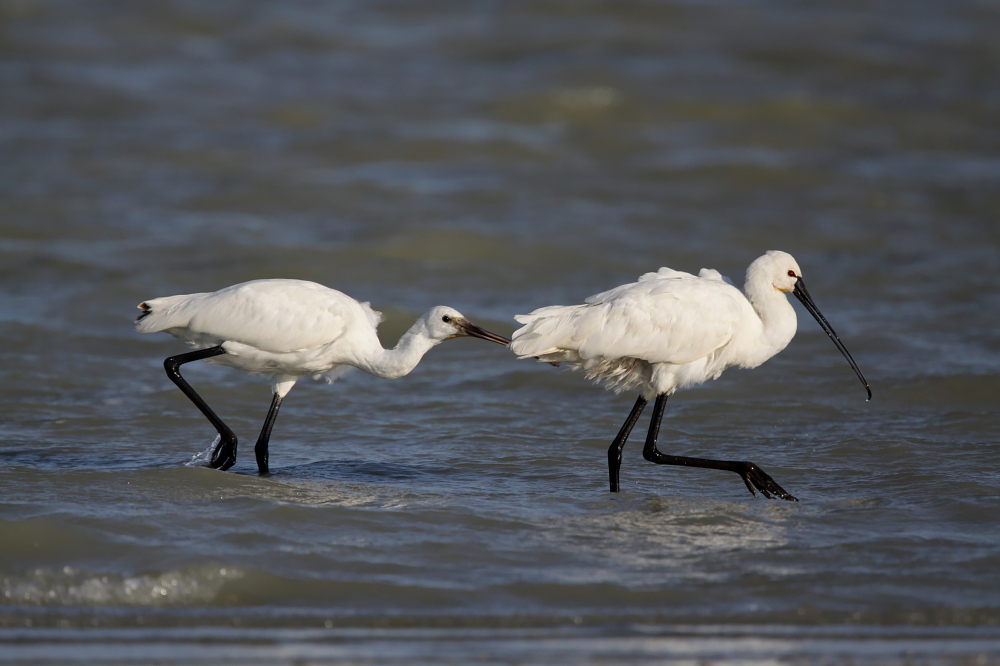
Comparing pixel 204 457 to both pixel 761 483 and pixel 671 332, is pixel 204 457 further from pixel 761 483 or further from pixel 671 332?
pixel 761 483

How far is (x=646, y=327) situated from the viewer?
8398 millimetres

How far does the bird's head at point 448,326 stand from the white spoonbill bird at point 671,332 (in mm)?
512

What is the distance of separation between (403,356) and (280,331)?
0.88 meters

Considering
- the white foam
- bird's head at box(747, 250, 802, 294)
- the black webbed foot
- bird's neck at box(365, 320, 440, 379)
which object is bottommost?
the white foam

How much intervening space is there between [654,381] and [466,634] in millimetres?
3329

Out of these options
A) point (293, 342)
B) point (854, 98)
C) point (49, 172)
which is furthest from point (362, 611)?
point (854, 98)

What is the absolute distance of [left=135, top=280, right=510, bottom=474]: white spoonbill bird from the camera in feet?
29.1

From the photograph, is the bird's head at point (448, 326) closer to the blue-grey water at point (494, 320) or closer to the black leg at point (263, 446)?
the blue-grey water at point (494, 320)

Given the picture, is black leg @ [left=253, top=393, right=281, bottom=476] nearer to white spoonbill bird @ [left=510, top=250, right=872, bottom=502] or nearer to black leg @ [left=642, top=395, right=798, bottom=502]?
white spoonbill bird @ [left=510, top=250, right=872, bottom=502]

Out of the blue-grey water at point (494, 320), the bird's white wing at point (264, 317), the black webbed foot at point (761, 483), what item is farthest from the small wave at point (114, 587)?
the black webbed foot at point (761, 483)

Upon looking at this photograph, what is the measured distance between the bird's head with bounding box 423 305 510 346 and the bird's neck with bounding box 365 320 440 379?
0.05m

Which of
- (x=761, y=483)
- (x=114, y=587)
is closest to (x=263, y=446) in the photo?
(x=114, y=587)

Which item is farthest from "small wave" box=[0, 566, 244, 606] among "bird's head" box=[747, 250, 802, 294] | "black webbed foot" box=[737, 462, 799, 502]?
"bird's head" box=[747, 250, 802, 294]

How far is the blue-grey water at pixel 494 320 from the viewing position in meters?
6.19
